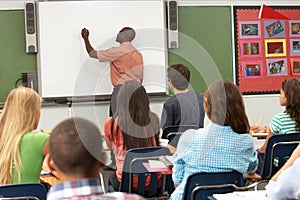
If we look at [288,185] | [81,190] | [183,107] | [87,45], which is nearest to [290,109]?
[183,107]

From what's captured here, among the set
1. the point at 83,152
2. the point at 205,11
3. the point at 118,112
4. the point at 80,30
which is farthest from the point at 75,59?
the point at 83,152

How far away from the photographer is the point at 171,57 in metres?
6.94

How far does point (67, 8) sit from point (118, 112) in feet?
10.7

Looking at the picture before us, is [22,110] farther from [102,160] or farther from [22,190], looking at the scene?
[102,160]

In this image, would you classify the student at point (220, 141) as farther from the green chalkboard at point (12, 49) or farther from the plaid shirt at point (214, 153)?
the green chalkboard at point (12, 49)

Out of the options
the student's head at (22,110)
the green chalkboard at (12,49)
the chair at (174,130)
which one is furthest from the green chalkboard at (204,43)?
the student's head at (22,110)

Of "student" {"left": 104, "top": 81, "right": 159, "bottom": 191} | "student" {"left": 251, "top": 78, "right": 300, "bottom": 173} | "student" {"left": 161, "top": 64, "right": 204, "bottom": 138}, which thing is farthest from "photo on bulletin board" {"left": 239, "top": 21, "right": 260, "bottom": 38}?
"student" {"left": 104, "top": 81, "right": 159, "bottom": 191}

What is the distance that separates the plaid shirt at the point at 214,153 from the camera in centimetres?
293

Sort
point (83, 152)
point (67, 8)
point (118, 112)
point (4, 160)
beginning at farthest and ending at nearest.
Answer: point (67, 8)
point (118, 112)
point (4, 160)
point (83, 152)

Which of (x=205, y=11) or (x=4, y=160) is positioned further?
(x=205, y=11)

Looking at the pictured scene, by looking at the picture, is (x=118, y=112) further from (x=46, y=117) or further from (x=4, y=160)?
(x=46, y=117)

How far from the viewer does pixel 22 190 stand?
2617 millimetres

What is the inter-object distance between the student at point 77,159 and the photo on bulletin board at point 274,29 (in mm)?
6081

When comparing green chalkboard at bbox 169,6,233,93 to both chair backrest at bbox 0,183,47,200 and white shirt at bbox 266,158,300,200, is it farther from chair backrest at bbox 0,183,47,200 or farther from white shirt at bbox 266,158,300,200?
white shirt at bbox 266,158,300,200
